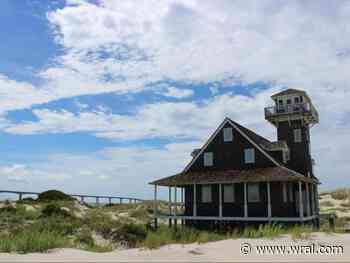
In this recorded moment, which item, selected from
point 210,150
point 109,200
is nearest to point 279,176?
point 210,150

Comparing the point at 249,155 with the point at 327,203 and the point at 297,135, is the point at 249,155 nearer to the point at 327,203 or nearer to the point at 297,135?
the point at 297,135

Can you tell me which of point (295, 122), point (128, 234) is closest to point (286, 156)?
point (295, 122)

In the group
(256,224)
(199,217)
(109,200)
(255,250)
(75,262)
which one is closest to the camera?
(75,262)

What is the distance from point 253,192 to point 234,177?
2056 mm

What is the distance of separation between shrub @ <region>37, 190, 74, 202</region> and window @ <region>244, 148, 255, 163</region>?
65.5 feet

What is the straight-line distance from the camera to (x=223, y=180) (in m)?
28.4

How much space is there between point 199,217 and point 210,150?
512cm

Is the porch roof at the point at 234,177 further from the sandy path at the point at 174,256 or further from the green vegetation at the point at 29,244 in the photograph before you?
the green vegetation at the point at 29,244

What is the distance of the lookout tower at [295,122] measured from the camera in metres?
32.5

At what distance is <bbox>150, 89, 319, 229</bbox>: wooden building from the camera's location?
28.2m

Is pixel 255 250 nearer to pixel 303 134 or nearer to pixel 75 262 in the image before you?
pixel 75 262

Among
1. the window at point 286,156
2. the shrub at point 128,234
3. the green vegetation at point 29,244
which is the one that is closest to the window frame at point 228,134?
the window at point 286,156

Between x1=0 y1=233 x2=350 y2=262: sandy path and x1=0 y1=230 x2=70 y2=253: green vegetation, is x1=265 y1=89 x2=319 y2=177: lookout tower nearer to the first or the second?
x1=0 y1=233 x2=350 y2=262: sandy path

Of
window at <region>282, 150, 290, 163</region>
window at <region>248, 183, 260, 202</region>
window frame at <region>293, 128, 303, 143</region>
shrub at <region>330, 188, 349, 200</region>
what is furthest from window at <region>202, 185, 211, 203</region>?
shrub at <region>330, 188, 349, 200</region>
